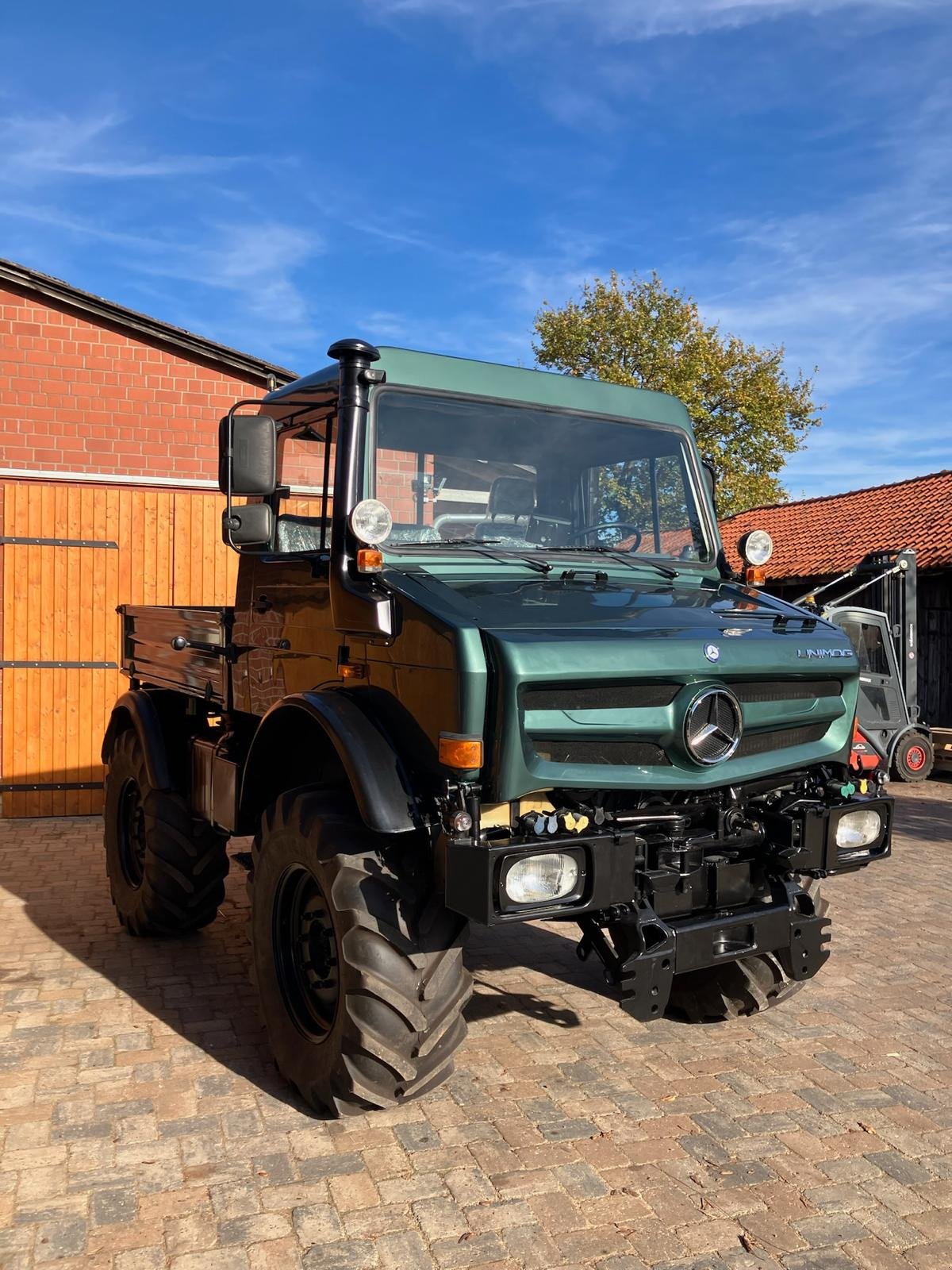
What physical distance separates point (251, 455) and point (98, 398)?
6.33m

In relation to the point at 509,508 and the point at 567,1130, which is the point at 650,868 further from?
the point at 509,508

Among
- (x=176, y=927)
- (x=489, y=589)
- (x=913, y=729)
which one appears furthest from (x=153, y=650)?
(x=913, y=729)

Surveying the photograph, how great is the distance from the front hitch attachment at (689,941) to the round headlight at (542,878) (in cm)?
24

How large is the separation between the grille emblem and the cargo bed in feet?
8.04

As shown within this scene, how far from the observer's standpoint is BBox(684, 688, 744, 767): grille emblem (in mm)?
3535

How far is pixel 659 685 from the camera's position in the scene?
3520mm

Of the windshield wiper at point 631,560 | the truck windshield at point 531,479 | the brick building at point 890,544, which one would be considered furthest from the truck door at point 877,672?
the windshield wiper at point 631,560

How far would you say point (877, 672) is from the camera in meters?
13.2

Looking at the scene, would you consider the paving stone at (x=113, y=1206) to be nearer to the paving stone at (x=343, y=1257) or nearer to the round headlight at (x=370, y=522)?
the paving stone at (x=343, y=1257)

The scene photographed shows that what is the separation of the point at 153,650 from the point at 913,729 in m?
9.89

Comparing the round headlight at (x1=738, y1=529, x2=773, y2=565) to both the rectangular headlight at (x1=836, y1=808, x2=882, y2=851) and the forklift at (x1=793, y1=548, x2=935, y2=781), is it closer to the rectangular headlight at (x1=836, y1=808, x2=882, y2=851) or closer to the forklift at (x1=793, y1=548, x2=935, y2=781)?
the rectangular headlight at (x1=836, y1=808, x2=882, y2=851)

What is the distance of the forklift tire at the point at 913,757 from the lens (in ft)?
42.2

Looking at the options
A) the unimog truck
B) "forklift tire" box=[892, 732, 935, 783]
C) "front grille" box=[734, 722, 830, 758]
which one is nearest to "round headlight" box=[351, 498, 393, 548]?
the unimog truck

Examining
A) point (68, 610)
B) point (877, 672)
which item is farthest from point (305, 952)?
point (877, 672)
